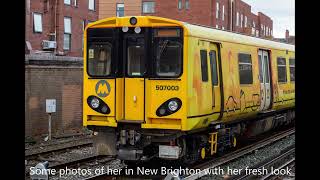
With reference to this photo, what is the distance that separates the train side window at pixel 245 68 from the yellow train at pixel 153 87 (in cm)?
111

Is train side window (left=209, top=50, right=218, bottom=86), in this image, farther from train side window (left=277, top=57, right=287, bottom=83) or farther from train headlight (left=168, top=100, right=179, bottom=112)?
train side window (left=277, top=57, right=287, bottom=83)

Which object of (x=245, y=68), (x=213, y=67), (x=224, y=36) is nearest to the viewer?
(x=213, y=67)

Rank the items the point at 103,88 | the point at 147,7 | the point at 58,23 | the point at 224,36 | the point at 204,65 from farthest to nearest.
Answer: the point at 147,7 → the point at 58,23 → the point at 224,36 → the point at 204,65 → the point at 103,88

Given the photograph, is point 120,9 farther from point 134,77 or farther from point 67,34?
point 134,77

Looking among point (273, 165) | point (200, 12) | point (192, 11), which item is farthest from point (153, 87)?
point (192, 11)

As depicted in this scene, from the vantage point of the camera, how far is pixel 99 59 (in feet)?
30.7

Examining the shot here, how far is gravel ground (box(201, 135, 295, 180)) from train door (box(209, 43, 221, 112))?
4.20 feet

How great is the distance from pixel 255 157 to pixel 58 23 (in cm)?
1961

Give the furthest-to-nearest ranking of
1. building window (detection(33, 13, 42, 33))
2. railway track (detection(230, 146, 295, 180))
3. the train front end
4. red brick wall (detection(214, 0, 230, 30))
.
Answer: red brick wall (detection(214, 0, 230, 30))
building window (detection(33, 13, 42, 33))
railway track (detection(230, 146, 295, 180))
the train front end

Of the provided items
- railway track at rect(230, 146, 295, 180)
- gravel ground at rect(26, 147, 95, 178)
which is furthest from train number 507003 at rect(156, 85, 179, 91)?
gravel ground at rect(26, 147, 95, 178)

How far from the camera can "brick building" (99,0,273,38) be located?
45656 mm
